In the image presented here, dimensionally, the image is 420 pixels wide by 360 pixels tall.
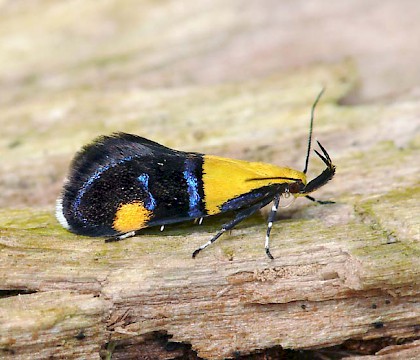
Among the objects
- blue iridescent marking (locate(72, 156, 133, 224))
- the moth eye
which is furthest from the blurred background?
the moth eye

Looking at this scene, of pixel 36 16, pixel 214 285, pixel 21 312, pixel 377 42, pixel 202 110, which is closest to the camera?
pixel 21 312

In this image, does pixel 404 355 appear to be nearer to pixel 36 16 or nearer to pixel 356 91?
pixel 356 91

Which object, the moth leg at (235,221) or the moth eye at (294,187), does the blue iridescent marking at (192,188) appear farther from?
the moth eye at (294,187)

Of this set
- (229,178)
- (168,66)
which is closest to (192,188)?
(229,178)

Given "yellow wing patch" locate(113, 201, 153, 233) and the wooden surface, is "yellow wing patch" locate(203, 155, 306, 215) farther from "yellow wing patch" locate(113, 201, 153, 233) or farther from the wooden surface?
"yellow wing patch" locate(113, 201, 153, 233)

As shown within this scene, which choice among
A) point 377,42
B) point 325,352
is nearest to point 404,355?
point 325,352

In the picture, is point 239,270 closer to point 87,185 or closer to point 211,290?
point 211,290

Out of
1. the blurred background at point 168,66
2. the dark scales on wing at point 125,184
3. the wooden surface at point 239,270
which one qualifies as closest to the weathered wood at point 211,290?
the wooden surface at point 239,270

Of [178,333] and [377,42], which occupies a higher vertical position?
[377,42]
